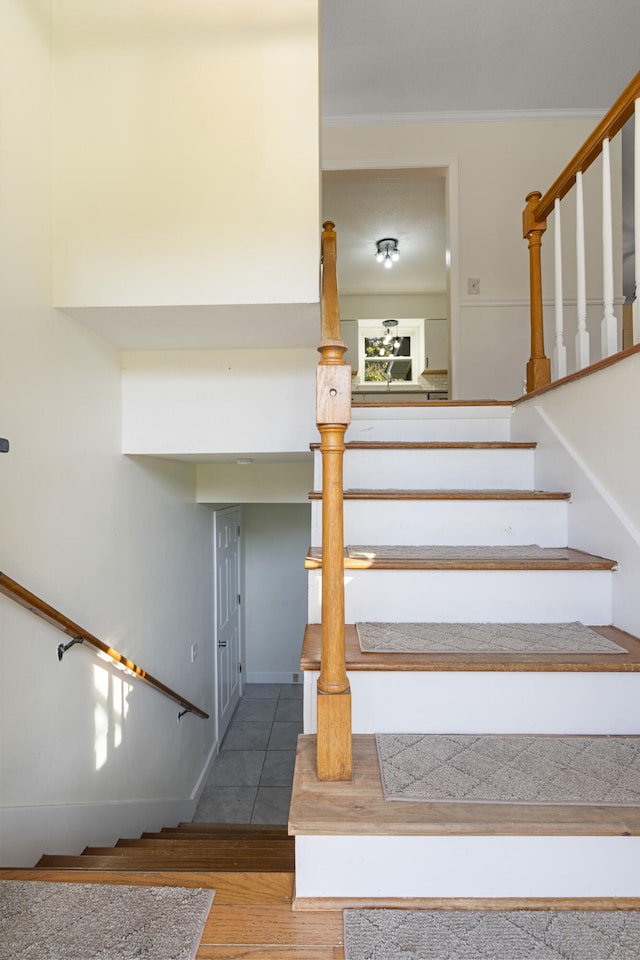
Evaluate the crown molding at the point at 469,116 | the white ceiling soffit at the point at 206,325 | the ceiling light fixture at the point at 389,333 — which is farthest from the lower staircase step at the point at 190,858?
the ceiling light fixture at the point at 389,333

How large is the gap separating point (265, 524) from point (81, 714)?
3.78 meters

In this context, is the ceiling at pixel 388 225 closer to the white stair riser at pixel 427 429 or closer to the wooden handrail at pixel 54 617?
the white stair riser at pixel 427 429

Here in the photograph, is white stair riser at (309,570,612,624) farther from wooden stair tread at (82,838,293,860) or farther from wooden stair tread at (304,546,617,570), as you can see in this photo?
wooden stair tread at (82,838,293,860)

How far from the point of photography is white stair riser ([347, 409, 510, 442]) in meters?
2.35

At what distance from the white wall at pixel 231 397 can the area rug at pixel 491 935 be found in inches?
70.2

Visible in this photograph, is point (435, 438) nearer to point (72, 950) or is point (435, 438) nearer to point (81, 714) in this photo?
point (81, 714)

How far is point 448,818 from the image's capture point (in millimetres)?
909

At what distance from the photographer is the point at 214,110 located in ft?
5.62

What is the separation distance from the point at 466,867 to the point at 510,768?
0.69ft

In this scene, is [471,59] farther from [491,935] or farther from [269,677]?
[269,677]

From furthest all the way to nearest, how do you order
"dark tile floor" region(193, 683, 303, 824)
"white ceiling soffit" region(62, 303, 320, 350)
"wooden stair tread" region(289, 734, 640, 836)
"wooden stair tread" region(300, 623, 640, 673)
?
"dark tile floor" region(193, 683, 303, 824) → "white ceiling soffit" region(62, 303, 320, 350) → "wooden stair tread" region(300, 623, 640, 673) → "wooden stair tread" region(289, 734, 640, 836)

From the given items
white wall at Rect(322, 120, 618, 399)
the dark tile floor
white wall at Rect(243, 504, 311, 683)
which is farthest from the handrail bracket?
white wall at Rect(243, 504, 311, 683)

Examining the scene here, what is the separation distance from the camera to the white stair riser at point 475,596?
1.46 m

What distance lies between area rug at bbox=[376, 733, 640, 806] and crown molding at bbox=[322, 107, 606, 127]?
12.7ft
